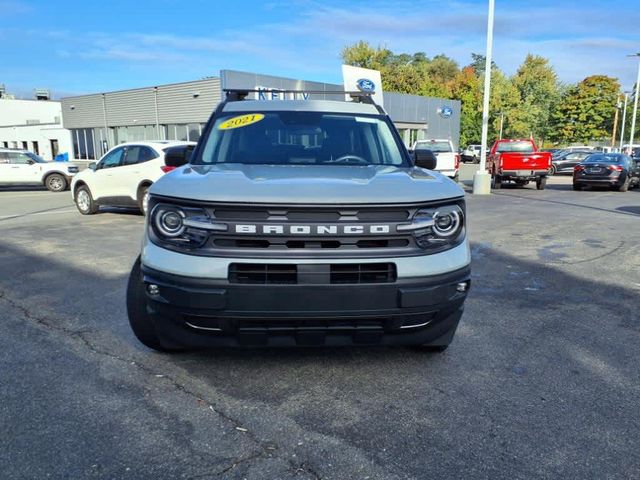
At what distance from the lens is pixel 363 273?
2791 millimetres

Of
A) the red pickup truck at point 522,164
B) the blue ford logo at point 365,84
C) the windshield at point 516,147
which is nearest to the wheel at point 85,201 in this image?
the blue ford logo at point 365,84

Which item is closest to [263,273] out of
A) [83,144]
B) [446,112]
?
[83,144]

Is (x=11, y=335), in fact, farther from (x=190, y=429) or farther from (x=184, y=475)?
(x=184, y=475)

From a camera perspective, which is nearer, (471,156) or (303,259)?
(303,259)

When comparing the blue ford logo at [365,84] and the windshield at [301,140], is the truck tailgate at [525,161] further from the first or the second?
the windshield at [301,140]

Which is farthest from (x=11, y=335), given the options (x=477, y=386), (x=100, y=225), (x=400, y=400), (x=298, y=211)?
(x=100, y=225)

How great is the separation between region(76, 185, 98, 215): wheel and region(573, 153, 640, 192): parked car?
17200 millimetres

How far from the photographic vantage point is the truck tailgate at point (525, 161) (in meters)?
19.5

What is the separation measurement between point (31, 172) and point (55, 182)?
940mm

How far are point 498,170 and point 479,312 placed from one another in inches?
659

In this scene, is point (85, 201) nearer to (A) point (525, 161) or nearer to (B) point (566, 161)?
(A) point (525, 161)

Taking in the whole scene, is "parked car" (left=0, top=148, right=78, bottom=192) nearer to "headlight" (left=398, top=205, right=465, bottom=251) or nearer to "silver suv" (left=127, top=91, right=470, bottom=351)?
"silver suv" (left=127, top=91, right=470, bottom=351)

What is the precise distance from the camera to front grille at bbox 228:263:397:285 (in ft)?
8.91

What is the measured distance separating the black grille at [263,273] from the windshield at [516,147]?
19652 millimetres
